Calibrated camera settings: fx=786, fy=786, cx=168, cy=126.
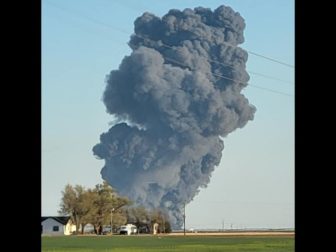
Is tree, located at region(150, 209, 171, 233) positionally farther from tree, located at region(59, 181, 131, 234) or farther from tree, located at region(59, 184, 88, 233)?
tree, located at region(59, 184, 88, 233)

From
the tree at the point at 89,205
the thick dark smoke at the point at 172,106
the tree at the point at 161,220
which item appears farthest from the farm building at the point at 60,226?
the thick dark smoke at the point at 172,106

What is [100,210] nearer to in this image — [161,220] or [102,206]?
[102,206]

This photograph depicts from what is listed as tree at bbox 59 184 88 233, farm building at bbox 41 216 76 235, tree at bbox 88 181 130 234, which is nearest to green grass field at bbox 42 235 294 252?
farm building at bbox 41 216 76 235

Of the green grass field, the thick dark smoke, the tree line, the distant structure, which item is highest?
the thick dark smoke

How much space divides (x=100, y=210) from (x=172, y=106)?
64.0ft

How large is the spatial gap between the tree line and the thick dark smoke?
17.4 ft

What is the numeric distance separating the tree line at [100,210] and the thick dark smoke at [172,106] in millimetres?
5298

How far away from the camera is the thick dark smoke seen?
36.4 meters

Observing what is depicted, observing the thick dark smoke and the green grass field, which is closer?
the green grass field
